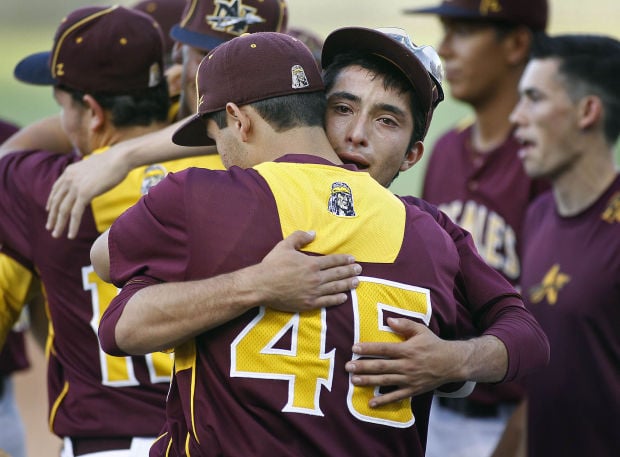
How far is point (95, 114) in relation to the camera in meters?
3.52

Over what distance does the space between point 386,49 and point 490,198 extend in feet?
9.65

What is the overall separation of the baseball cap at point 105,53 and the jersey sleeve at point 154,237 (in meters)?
1.13

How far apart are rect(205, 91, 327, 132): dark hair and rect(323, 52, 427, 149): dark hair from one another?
0.79 ft

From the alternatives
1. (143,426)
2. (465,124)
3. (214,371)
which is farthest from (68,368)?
(465,124)

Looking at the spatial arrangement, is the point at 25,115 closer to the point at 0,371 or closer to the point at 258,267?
the point at 0,371

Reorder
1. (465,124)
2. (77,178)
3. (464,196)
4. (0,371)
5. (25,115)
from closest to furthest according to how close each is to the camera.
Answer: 1. (77,178)
2. (0,371)
3. (464,196)
4. (465,124)
5. (25,115)

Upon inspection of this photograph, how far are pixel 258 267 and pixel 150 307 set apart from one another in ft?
0.88

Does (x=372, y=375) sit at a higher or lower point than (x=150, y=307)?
lower

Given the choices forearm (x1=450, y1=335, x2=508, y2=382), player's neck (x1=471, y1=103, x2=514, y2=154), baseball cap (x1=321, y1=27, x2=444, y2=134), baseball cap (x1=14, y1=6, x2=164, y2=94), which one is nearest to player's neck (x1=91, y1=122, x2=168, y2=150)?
baseball cap (x1=14, y1=6, x2=164, y2=94)

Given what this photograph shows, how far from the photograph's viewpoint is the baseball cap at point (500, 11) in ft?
19.6

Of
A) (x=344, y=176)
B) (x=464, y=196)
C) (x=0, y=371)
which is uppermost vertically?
(x=344, y=176)

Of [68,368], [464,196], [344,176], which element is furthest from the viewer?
[464,196]

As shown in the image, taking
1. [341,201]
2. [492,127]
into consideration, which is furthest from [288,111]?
[492,127]

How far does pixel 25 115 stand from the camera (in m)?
16.8
